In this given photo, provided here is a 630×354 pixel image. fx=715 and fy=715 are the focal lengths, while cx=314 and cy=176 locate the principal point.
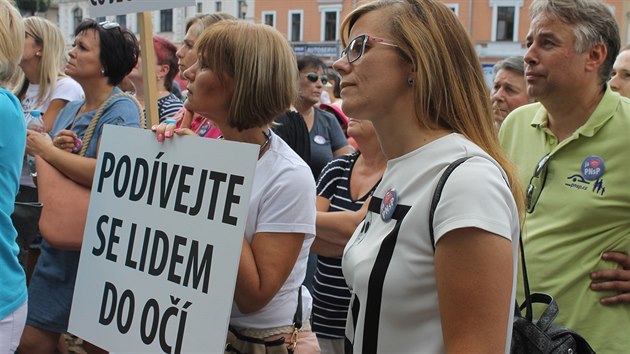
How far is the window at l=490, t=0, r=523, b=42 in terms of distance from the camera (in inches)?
1577

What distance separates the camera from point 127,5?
114 inches

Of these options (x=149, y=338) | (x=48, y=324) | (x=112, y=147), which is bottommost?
(x=48, y=324)

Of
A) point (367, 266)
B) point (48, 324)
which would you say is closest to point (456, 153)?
point (367, 266)

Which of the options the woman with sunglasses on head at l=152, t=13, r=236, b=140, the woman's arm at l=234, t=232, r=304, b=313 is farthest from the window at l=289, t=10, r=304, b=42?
the woman's arm at l=234, t=232, r=304, b=313

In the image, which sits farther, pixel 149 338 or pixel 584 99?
pixel 584 99

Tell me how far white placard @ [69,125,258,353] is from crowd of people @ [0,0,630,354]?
0.41 ft

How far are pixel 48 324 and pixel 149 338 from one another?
55.8 inches

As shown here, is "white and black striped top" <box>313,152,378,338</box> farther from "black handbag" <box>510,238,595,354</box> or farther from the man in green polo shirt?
"black handbag" <box>510,238,595,354</box>

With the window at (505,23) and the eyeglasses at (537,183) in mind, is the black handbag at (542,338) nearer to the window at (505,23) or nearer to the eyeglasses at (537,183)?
the eyeglasses at (537,183)

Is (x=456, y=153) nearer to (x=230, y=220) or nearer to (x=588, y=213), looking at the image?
(x=230, y=220)

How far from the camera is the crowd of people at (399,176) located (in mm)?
1478

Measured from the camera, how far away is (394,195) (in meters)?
1.60

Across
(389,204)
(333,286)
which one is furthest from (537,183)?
(389,204)

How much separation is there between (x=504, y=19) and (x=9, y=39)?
40455 mm
